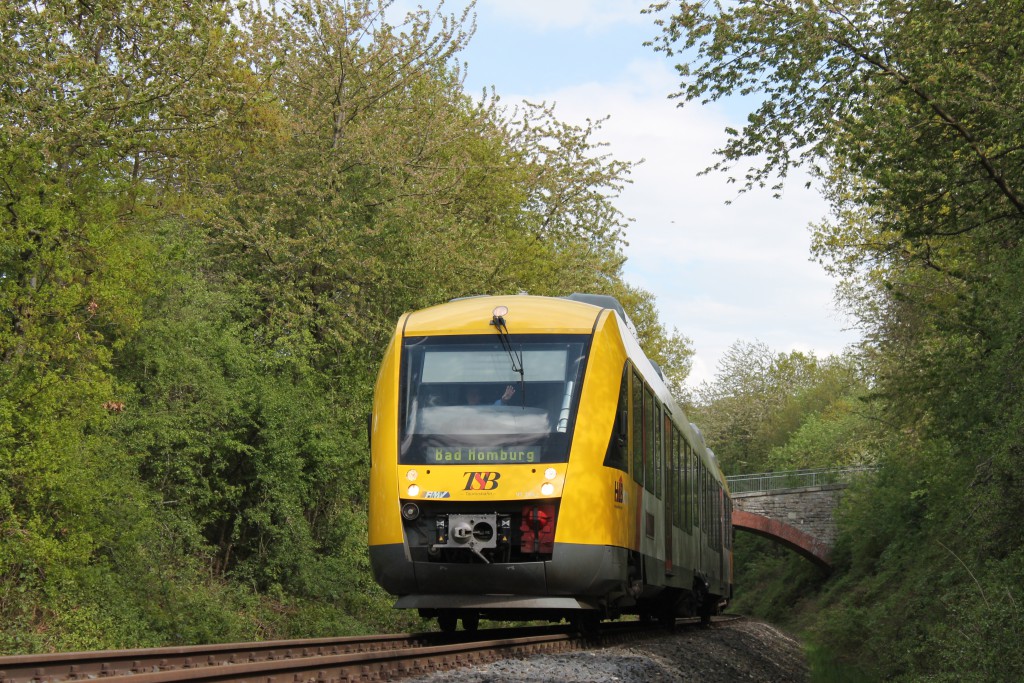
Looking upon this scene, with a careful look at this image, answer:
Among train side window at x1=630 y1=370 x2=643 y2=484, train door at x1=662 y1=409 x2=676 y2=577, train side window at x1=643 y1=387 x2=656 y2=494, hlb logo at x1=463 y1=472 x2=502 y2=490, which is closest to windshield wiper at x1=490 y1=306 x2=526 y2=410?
hlb logo at x1=463 y1=472 x2=502 y2=490

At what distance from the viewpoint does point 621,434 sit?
12000 mm

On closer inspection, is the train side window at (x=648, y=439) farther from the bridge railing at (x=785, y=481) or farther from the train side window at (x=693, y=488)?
the bridge railing at (x=785, y=481)

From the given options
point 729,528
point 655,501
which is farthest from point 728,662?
point 729,528

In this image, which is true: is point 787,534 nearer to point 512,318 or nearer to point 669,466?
point 669,466

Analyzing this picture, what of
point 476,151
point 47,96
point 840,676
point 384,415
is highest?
point 476,151

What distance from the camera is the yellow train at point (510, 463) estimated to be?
1116cm

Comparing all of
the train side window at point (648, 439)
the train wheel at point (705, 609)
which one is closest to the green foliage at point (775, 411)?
the train wheel at point (705, 609)

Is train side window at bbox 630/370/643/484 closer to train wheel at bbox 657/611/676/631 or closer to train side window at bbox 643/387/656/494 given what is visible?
train side window at bbox 643/387/656/494

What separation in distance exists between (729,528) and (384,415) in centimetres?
1896

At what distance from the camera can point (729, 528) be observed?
2927 cm

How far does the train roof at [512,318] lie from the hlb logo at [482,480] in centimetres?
168

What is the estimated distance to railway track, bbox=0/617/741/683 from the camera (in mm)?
7449

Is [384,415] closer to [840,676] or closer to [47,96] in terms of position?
[47,96]

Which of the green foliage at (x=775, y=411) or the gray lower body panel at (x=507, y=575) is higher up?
the green foliage at (x=775, y=411)
